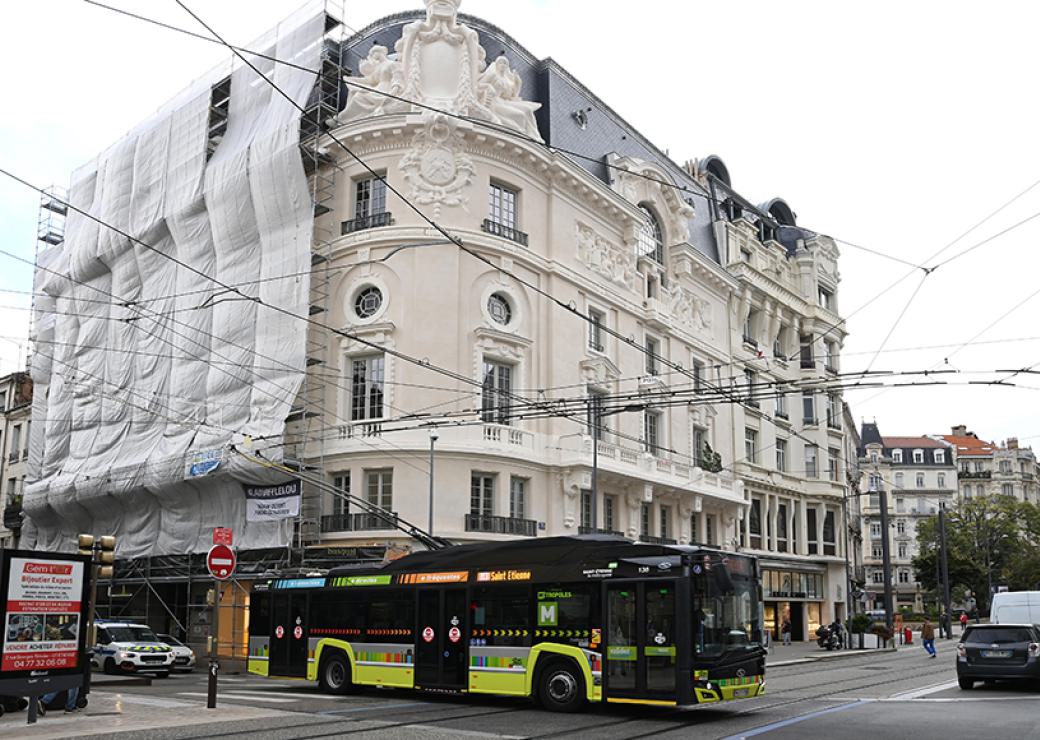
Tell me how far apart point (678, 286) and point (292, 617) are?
90.0 ft

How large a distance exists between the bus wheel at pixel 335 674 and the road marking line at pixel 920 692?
10594mm

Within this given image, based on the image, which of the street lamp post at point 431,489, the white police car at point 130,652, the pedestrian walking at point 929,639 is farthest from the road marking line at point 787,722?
the pedestrian walking at point 929,639

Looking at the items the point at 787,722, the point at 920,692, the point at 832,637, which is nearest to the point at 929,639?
the point at 832,637

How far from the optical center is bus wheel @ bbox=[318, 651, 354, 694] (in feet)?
69.2

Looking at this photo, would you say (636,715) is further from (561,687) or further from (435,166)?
(435,166)

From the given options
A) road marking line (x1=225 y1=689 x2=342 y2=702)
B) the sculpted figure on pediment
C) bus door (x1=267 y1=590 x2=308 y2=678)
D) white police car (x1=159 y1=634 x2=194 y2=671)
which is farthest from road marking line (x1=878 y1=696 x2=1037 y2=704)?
the sculpted figure on pediment

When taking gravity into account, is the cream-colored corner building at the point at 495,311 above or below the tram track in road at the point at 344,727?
above

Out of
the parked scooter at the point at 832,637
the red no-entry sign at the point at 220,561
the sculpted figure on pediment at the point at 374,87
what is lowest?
the parked scooter at the point at 832,637

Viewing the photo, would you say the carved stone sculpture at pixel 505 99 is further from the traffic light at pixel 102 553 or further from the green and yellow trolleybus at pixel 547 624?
the traffic light at pixel 102 553

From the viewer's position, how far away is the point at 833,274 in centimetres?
5966

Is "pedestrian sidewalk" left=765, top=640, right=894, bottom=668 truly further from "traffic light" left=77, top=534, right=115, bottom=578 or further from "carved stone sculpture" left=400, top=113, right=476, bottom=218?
"traffic light" left=77, top=534, right=115, bottom=578

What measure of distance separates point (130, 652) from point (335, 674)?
30.3 feet

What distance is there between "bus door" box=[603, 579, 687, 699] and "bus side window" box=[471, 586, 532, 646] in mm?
→ 1819

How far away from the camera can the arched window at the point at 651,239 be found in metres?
43.0
